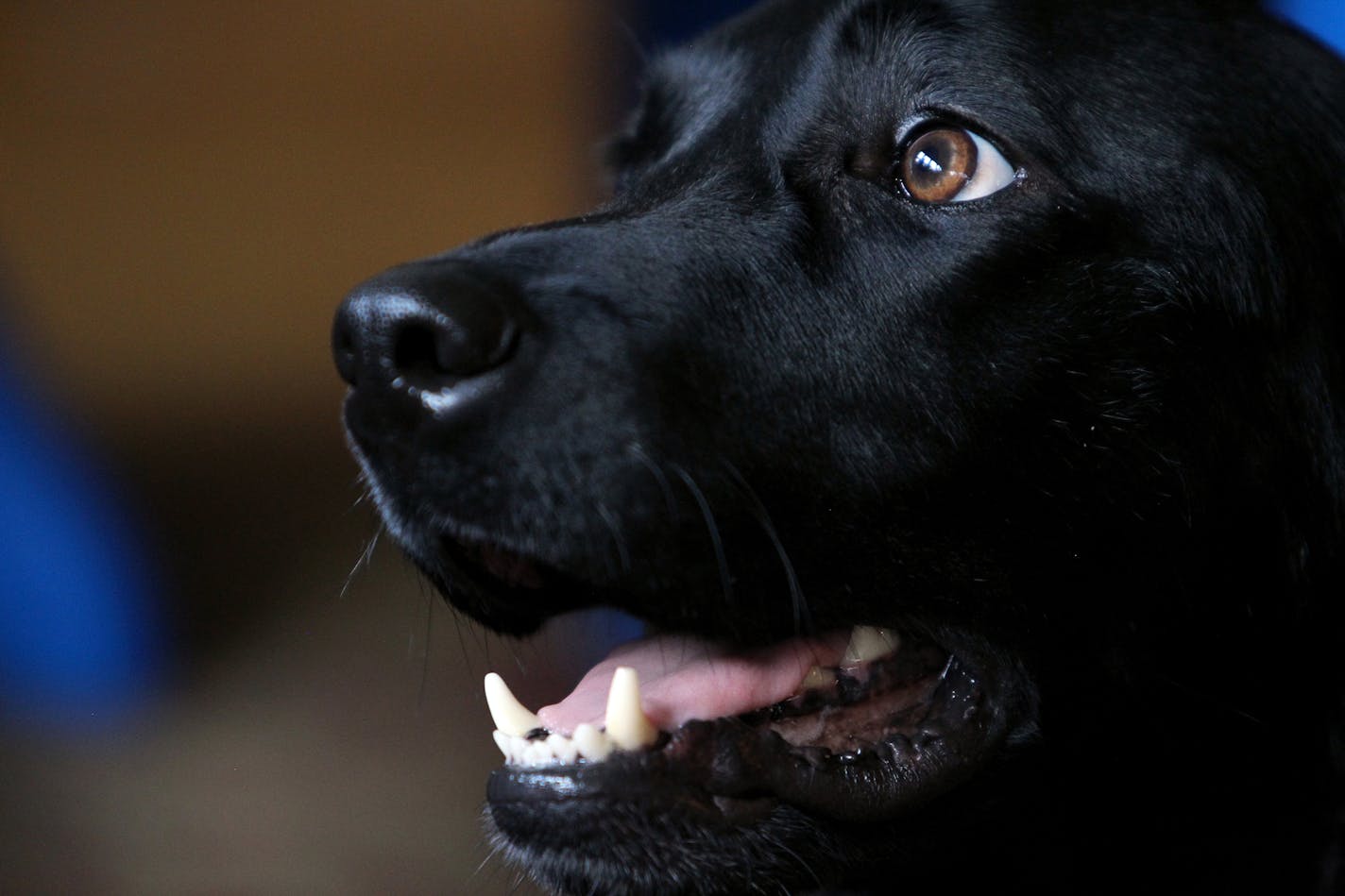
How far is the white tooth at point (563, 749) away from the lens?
1.27 m

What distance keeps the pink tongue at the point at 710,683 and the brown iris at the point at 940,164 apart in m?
0.49

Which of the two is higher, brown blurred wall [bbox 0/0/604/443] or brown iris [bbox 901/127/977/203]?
brown iris [bbox 901/127/977/203]

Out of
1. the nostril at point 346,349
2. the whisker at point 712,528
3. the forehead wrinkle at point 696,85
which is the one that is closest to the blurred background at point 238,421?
the forehead wrinkle at point 696,85

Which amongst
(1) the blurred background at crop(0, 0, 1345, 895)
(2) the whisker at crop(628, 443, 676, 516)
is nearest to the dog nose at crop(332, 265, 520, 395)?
(2) the whisker at crop(628, 443, 676, 516)

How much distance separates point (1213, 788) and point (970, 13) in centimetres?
94

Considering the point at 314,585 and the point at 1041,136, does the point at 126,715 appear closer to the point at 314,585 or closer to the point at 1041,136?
the point at 314,585

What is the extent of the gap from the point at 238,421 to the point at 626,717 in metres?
2.71

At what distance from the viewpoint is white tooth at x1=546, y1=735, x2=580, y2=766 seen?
1.27 meters

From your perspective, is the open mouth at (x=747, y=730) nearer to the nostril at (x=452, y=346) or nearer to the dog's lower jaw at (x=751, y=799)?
the dog's lower jaw at (x=751, y=799)

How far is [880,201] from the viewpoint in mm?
1446

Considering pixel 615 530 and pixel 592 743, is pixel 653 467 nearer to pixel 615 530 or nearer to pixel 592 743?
pixel 615 530

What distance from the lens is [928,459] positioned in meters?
1.36

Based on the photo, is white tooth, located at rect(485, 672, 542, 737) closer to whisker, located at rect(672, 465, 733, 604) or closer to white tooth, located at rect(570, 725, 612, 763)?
white tooth, located at rect(570, 725, 612, 763)

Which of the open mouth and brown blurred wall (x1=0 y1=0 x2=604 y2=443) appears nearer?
the open mouth
